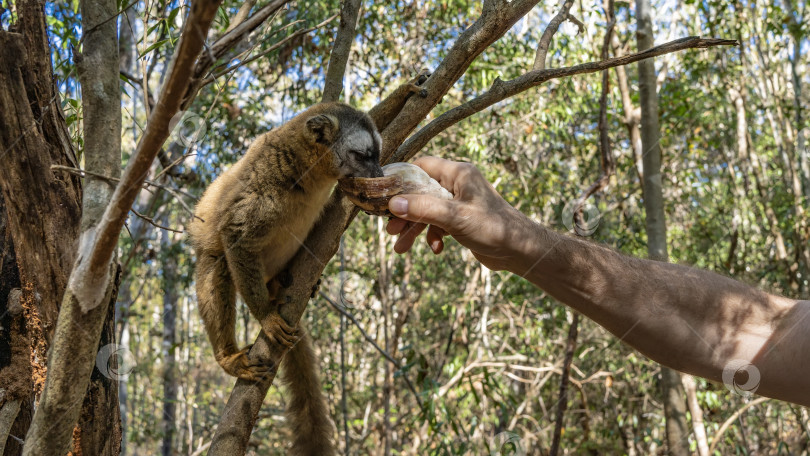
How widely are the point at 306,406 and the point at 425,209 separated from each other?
5.67 ft

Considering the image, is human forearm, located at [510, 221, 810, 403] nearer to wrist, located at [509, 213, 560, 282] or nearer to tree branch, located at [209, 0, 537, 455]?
wrist, located at [509, 213, 560, 282]

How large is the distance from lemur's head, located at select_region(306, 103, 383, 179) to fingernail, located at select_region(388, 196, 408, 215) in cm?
128

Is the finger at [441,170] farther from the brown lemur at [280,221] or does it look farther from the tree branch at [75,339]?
the tree branch at [75,339]

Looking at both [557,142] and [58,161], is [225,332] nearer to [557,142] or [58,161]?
[58,161]

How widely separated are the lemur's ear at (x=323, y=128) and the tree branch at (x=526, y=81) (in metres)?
0.93

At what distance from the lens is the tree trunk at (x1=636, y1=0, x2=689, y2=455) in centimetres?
430

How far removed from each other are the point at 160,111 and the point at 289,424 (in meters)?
2.31

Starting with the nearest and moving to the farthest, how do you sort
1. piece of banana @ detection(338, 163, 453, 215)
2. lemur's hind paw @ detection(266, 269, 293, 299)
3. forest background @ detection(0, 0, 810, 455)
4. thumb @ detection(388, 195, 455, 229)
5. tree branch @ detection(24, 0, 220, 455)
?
tree branch @ detection(24, 0, 220, 455), thumb @ detection(388, 195, 455, 229), piece of banana @ detection(338, 163, 453, 215), lemur's hind paw @ detection(266, 269, 293, 299), forest background @ detection(0, 0, 810, 455)

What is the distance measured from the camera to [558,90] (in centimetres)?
785

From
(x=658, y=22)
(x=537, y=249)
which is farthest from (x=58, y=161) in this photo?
(x=658, y=22)

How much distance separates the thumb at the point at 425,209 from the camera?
1.84m

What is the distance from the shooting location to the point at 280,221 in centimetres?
311
